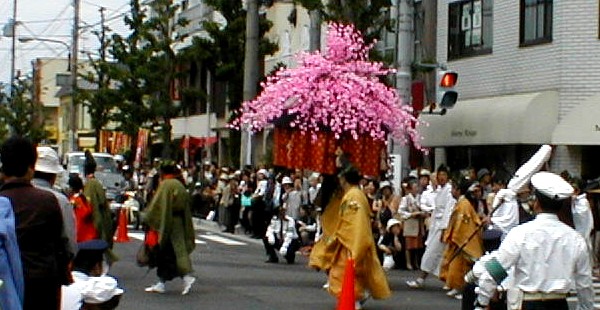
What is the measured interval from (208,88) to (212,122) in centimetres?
177

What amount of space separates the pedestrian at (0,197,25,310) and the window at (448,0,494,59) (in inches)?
1014

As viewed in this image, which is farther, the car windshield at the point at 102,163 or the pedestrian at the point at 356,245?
the car windshield at the point at 102,163

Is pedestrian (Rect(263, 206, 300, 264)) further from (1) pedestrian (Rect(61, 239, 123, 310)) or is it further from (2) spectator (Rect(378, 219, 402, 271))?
(1) pedestrian (Rect(61, 239, 123, 310))

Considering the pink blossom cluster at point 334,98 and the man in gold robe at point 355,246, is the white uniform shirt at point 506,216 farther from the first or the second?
the pink blossom cluster at point 334,98

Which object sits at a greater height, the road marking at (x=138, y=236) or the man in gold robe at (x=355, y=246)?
the man in gold robe at (x=355, y=246)

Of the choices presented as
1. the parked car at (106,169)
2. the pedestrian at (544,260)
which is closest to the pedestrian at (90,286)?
the pedestrian at (544,260)

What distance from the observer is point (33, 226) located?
25.3 feet

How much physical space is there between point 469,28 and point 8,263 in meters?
27.2

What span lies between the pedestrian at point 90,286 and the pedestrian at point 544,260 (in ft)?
8.18

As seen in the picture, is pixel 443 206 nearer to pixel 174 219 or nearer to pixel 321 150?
pixel 321 150

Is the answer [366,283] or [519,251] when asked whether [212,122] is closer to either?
[366,283]

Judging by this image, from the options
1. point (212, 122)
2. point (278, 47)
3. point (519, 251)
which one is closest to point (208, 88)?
point (212, 122)

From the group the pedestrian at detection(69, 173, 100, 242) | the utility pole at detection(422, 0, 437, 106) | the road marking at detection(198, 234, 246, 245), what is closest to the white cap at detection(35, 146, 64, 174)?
the pedestrian at detection(69, 173, 100, 242)

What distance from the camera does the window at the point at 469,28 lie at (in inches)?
1259
